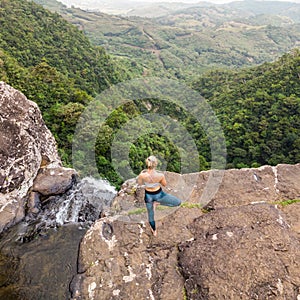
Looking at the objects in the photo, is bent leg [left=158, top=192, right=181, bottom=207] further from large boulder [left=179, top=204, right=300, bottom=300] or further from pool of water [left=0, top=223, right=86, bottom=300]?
pool of water [left=0, top=223, right=86, bottom=300]

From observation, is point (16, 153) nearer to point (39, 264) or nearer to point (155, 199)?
point (39, 264)

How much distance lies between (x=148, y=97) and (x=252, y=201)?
24.8 metres

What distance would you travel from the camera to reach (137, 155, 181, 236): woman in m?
5.61

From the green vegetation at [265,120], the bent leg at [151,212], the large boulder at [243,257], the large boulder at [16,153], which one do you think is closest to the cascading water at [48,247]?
the large boulder at [16,153]

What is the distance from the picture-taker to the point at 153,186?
5.89m

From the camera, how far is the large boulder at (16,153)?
9191 millimetres

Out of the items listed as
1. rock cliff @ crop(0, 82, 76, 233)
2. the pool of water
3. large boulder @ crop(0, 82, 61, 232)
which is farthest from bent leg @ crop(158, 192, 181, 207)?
large boulder @ crop(0, 82, 61, 232)

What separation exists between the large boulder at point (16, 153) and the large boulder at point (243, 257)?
6391mm

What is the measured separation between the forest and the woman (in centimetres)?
907

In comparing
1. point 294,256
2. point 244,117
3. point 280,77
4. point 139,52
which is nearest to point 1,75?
point 294,256

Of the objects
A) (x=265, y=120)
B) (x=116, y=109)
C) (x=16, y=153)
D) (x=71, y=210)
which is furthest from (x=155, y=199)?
(x=265, y=120)

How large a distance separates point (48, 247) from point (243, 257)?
5.79 m

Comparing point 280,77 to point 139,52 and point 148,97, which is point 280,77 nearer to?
point 148,97

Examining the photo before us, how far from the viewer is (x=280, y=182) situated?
308 inches
